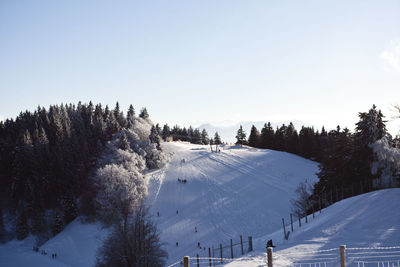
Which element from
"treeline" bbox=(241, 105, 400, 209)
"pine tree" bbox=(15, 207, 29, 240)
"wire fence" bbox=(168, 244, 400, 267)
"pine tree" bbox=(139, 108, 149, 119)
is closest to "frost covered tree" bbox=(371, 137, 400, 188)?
"treeline" bbox=(241, 105, 400, 209)

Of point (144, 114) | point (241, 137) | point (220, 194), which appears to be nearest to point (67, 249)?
point (220, 194)

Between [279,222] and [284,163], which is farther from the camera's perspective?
[284,163]

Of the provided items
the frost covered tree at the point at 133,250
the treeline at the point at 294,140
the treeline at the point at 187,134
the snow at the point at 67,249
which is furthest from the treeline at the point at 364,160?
the treeline at the point at 187,134

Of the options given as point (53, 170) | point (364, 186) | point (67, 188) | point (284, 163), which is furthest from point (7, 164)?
point (364, 186)

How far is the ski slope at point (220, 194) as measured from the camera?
4216 cm

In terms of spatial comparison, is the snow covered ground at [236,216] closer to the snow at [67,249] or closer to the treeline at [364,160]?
the snow at [67,249]

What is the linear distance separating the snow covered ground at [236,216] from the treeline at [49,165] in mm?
5043

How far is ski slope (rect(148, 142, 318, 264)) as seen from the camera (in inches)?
1660

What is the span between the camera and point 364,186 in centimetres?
3716

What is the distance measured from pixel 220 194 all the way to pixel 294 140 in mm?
45207

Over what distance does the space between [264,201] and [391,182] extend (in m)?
22.1

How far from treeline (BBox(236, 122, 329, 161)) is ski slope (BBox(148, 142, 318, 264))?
7747 millimetres

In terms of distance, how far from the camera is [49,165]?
66.8m

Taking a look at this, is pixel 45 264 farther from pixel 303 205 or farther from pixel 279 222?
pixel 303 205
